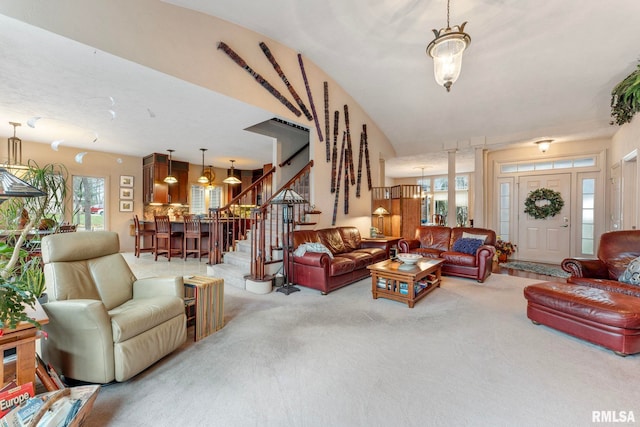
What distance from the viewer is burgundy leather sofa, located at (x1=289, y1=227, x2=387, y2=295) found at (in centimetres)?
396

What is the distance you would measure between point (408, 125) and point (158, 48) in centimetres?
559

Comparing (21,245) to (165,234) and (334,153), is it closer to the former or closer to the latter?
(165,234)

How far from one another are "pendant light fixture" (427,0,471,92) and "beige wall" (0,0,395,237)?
2600 mm

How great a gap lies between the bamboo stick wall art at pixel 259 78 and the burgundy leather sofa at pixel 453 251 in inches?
131

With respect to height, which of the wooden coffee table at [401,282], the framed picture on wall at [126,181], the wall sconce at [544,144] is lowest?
the wooden coffee table at [401,282]

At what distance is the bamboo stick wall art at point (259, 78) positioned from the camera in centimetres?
385

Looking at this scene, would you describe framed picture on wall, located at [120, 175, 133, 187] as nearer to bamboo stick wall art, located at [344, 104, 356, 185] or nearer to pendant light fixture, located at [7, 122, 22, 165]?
pendant light fixture, located at [7, 122, 22, 165]

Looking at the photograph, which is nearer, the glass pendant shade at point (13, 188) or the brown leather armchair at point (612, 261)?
the glass pendant shade at point (13, 188)

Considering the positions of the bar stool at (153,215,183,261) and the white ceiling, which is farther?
the bar stool at (153,215,183,261)

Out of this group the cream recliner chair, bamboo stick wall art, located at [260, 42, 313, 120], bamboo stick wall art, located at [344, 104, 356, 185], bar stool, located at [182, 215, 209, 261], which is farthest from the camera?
bar stool, located at [182, 215, 209, 261]

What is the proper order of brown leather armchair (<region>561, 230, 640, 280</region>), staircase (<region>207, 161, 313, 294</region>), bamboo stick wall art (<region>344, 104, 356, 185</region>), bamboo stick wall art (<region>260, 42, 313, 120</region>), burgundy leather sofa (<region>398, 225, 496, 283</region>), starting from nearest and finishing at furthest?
brown leather armchair (<region>561, 230, 640, 280</region>), staircase (<region>207, 161, 313, 294</region>), bamboo stick wall art (<region>260, 42, 313, 120</region>), burgundy leather sofa (<region>398, 225, 496, 283</region>), bamboo stick wall art (<region>344, 104, 356, 185</region>)

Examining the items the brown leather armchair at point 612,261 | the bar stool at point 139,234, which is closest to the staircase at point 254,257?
the bar stool at point 139,234

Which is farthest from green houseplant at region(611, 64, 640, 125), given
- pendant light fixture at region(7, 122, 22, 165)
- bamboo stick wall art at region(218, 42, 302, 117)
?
pendant light fixture at region(7, 122, 22, 165)

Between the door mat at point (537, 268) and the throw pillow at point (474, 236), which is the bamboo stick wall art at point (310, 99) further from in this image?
the door mat at point (537, 268)
